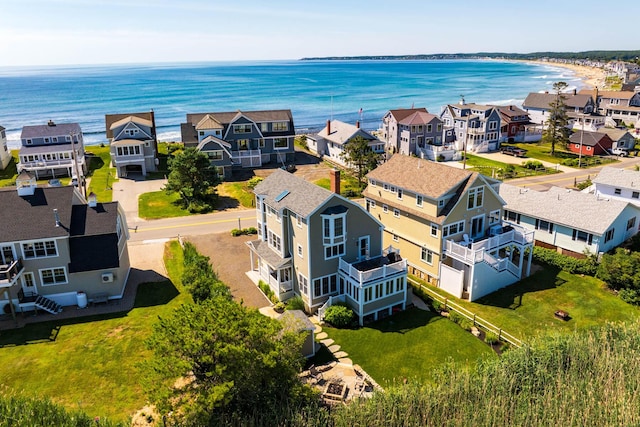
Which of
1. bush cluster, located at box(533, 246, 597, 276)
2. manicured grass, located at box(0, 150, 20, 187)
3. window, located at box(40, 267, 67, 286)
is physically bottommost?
bush cluster, located at box(533, 246, 597, 276)

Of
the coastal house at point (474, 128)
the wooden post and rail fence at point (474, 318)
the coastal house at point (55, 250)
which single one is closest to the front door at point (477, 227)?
the wooden post and rail fence at point (474, 318)

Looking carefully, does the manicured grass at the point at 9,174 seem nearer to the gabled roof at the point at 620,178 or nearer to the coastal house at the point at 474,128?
the coastal house at the point at 474,128

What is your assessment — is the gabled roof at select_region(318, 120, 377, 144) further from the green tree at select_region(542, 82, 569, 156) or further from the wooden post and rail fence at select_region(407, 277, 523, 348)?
the wooden post and rail fence at select_region(407, 277, 523, 348)

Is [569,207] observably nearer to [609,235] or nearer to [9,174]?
[609,235]

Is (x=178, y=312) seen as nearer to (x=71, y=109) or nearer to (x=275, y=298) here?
(x=275, y=298)

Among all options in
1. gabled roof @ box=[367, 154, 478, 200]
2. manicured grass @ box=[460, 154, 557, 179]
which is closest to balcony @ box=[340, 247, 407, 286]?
gabled roof @ box=[367, 154, 478, 200]

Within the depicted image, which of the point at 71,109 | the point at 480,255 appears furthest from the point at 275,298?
the point at 71,109
